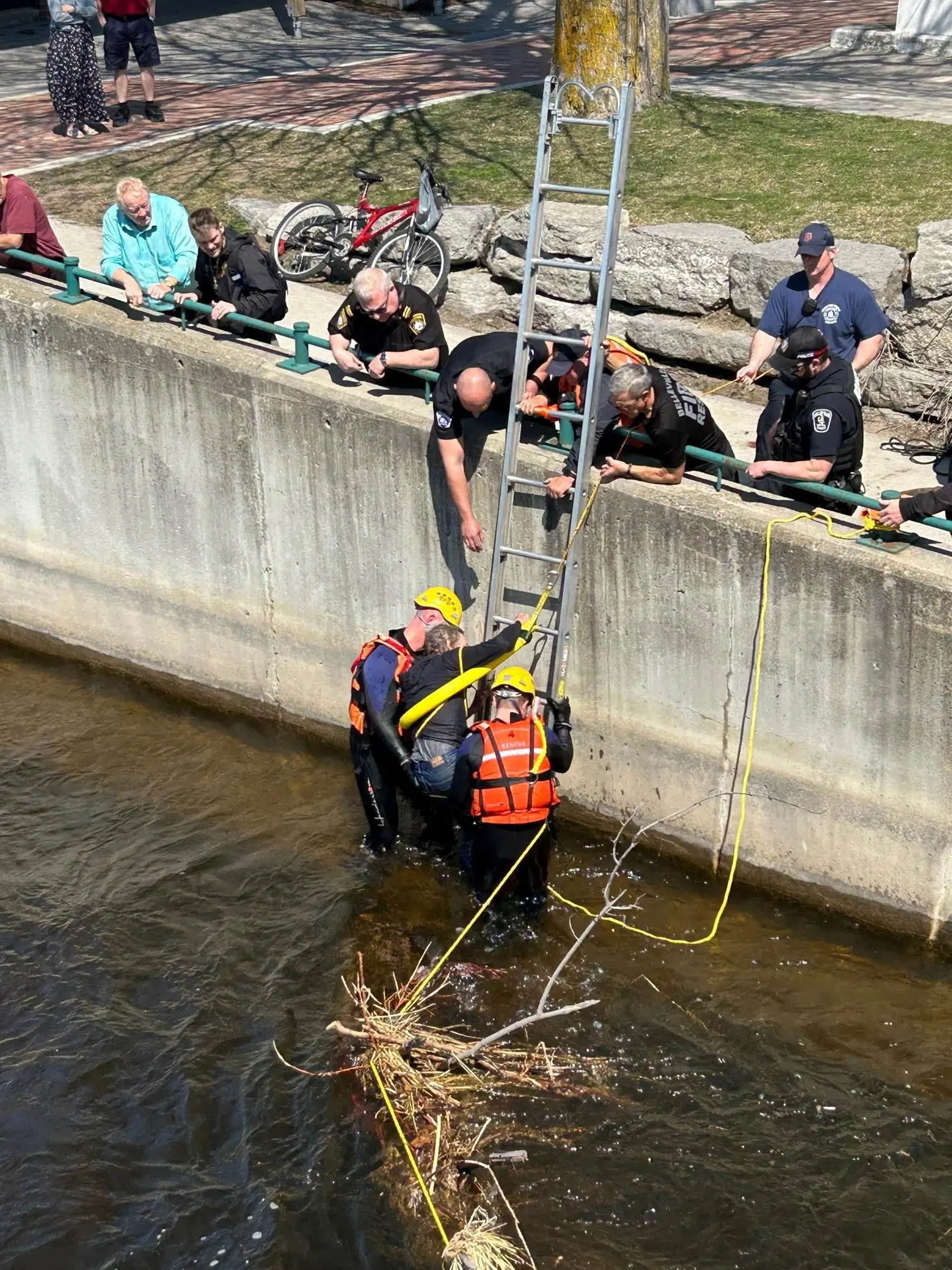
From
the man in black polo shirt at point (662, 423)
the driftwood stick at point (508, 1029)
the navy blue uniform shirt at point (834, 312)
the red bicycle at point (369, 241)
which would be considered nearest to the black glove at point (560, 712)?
the man in black polo shirt at point (662, 423)

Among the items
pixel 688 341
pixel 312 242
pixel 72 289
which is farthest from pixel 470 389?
pixel 312 242

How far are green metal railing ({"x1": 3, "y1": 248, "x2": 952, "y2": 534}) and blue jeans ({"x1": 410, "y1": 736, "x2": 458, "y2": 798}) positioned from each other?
1.80 m

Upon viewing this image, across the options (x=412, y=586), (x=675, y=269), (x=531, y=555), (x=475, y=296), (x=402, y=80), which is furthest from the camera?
(x=402, y=80)

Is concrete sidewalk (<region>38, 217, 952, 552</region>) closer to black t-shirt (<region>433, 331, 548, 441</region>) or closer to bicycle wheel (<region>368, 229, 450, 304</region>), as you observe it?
bicycle wheel (<region>368, 229, 450, 304</region>)

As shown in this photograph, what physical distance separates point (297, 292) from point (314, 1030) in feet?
20.5

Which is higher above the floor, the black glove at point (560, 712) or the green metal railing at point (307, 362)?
the green metal railing at point (307, 362)

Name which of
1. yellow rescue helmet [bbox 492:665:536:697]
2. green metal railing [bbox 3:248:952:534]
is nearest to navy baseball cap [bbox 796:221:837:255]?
green metal railing [bbox 3:248:952:534]

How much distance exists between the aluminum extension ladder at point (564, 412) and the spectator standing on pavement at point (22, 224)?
4135 millimetres

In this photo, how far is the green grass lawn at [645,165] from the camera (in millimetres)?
11375

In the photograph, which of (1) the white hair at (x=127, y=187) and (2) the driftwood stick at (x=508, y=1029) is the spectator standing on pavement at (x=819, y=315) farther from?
(1) the white hair at (x=127, y=187)

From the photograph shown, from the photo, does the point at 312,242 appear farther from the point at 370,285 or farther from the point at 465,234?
the point at 370,285

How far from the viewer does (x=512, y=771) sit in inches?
286

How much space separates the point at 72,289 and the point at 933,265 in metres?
5.75

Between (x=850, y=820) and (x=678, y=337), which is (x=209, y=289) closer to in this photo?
(x=678, y=337)
